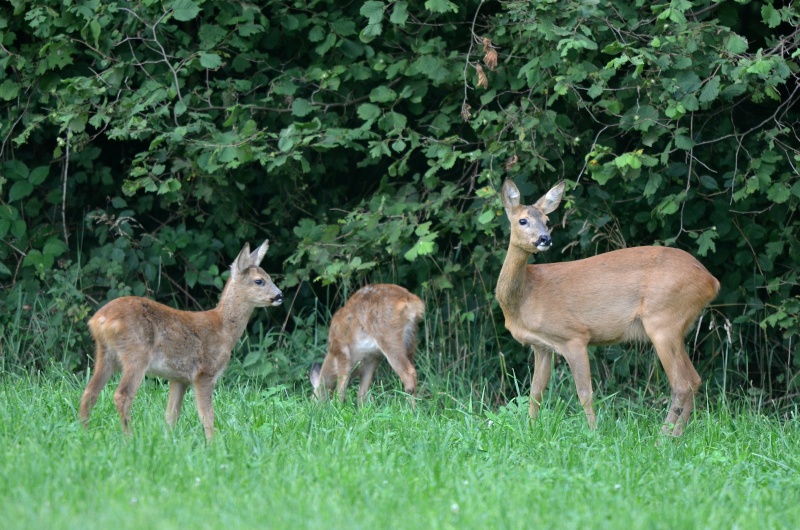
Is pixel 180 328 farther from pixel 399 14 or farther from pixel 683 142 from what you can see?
pixel 683 142

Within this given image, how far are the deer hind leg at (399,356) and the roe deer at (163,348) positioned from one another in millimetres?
1369

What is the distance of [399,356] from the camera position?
→ 812 cm

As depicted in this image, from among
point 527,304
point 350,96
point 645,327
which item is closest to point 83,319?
point 350,96

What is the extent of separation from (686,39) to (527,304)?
6.65 feet

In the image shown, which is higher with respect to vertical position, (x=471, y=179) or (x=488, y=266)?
(x=471, y=179)

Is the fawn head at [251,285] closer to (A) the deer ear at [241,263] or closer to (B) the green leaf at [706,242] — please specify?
(A) the deer ear at [241,263]

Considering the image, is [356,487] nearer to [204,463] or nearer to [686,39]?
[204,463]

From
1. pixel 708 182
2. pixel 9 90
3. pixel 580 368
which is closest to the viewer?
pixel 580 368

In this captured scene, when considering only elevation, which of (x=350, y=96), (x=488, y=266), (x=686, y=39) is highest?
(x=686, y=39)

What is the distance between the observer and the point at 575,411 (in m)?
7.74

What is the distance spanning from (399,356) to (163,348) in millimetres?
2353

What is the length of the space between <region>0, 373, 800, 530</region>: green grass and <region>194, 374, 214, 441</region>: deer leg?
0.08 metres

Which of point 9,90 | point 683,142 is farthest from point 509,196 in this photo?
point 9,90

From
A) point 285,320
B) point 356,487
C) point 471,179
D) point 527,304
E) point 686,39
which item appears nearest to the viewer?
point 356,487
